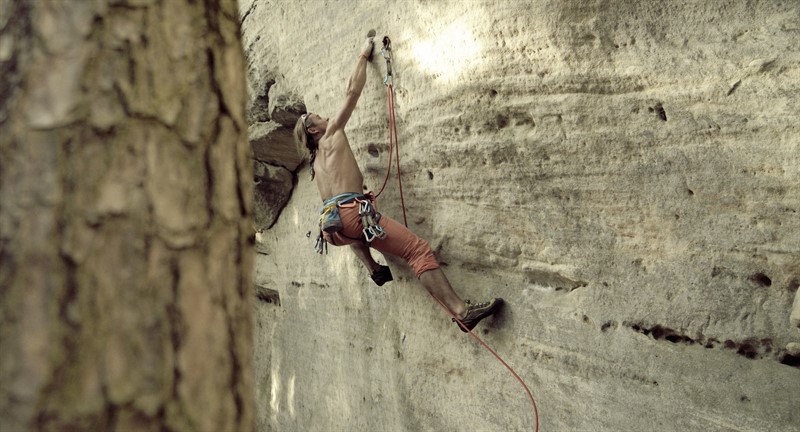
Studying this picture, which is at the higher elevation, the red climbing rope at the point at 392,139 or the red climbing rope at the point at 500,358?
the red climbing rope at the point at 392,139

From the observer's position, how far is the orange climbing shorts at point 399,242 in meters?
3.75

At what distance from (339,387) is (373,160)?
178 centimetres

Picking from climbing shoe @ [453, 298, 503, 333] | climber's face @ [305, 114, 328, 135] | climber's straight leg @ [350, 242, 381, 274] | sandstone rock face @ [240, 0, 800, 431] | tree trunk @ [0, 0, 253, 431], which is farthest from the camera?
climber's face @ [305, 114, 328, 135]

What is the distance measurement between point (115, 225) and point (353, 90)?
3198 mm

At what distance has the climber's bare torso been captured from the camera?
3.93m

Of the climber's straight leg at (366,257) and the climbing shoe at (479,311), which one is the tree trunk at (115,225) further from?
the climber's straight leg at (366,257)

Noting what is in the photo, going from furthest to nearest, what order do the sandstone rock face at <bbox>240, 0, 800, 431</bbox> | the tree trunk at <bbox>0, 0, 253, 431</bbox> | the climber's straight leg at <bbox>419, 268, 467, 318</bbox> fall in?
the climber's straight leg at <bbox>419, 268, 467, 318</bbox>, the sandstone rock face at <bbox>240, 0, 800, 431</bbox>, the tree trunk at <bbox>0, 0, 253, 431</bbox>

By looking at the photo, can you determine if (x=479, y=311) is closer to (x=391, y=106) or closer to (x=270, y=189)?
(x=391, y=106)

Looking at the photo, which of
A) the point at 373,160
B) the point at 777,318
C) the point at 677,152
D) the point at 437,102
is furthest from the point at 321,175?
the point at 777,318

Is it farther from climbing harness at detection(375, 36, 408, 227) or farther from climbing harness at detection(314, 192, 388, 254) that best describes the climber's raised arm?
climbing harness at detection(314, 192, 388, 254)

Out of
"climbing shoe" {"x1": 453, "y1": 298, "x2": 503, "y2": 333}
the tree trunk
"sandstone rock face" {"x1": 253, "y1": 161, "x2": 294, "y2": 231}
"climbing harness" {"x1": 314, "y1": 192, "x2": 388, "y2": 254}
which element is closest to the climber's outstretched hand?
"climbing harness" {"x1": 314, "y1": 192, "x2": 388, "y2": 254}

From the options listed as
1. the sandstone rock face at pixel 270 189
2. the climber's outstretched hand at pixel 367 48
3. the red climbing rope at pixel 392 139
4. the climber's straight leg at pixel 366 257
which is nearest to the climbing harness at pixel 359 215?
the climber's straight leg at pixel 366 257

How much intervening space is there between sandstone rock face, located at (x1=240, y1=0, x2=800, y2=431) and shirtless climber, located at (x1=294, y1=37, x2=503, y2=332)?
0.16m

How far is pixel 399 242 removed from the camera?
3.78 meters
